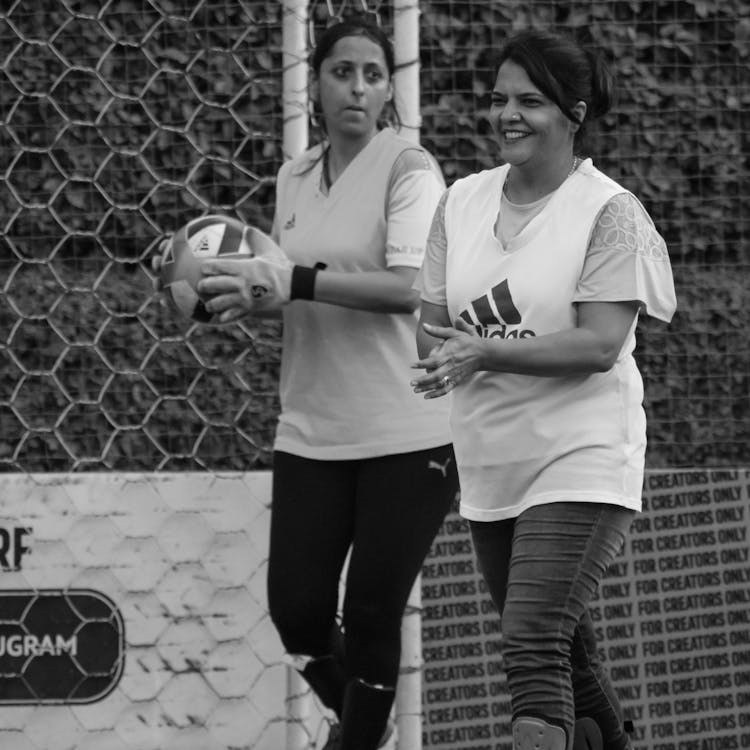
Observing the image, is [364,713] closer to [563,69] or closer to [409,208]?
[409,208]

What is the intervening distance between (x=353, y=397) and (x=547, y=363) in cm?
73

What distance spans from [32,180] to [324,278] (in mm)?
2435

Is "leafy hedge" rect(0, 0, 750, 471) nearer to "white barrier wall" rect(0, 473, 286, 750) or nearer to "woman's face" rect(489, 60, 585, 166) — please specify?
"white barrier wall" rect(0, 473, 286, 750)

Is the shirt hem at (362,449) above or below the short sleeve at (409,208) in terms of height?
below

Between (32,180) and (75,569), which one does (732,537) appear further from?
(32,180)

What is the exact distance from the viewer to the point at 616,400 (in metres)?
2.92

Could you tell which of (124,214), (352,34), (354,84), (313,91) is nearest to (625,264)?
(354,84)

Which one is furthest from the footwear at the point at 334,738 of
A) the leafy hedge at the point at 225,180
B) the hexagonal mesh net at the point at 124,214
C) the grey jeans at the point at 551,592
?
the hexagonal mesh net at the point at 124,214

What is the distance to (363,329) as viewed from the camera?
11.3 ft

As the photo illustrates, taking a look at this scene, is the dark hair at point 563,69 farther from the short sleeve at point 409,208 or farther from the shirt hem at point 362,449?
the shirt hem at point 362,449

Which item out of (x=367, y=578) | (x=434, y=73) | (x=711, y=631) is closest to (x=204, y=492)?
(x=367, y=578)

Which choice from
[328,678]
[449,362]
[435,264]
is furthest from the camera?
[328,678]

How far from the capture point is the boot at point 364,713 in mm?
3449

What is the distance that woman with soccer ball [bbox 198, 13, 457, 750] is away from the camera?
3365 mm
